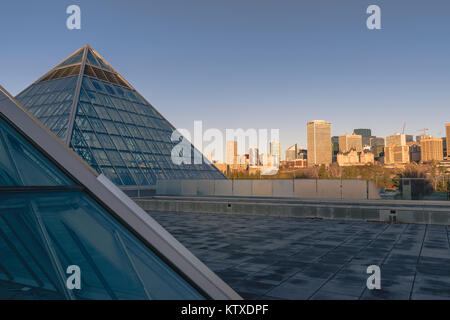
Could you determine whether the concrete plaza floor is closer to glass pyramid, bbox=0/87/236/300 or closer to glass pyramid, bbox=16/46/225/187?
glass pyramid, bbox=0/87/236/300

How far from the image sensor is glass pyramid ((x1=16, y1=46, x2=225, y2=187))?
1364 inches

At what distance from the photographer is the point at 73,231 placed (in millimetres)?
4098

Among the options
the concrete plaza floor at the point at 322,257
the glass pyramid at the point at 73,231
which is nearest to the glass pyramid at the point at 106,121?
the concrete plaza floor at the point at 322,257

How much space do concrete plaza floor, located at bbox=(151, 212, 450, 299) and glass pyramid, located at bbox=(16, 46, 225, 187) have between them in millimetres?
19837

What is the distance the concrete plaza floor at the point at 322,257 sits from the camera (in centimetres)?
733

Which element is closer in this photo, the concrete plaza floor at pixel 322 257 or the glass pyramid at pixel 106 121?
the concrete plaza floor at pixel 322 257

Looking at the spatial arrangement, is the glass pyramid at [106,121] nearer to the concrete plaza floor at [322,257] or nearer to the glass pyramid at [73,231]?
the concrete plaza floor at [322,257]

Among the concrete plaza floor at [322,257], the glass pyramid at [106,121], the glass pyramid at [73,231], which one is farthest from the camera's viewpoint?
the glass pyramid at [106,121]

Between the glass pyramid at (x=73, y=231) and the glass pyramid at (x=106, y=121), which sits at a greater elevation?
the glass pyramid at (x=106, y=121)

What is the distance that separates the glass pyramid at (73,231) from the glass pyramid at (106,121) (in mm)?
29117

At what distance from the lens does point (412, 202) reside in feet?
72.9

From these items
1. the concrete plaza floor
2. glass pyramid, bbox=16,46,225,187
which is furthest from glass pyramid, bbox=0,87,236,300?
glass pyramid, bbox=16,46,225,187

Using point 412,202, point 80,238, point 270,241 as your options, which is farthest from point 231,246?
point 412,202

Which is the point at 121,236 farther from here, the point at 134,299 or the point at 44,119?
the point at 44,119
